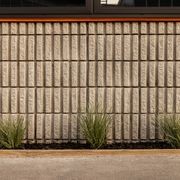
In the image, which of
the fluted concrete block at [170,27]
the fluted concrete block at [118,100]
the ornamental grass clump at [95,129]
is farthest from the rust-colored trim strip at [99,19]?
the ornamental grass clump at [95,129]

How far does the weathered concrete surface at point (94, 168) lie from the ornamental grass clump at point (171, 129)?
352 millimetres

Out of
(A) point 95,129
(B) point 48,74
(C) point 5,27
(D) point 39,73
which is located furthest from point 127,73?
(C) point 5,27

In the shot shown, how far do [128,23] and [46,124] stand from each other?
5.72 feet

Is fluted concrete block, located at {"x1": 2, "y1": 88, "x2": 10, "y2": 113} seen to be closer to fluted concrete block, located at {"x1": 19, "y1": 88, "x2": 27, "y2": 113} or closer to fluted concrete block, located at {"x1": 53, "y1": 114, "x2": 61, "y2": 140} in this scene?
fluted concrete block, located at {"x1": 19, "y1": 88, "x2": 27, "y2": 113}

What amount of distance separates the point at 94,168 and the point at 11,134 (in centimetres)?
137

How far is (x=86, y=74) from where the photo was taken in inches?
334

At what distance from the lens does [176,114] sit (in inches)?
334

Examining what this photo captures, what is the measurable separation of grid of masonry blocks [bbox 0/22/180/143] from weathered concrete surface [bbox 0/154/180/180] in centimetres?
91

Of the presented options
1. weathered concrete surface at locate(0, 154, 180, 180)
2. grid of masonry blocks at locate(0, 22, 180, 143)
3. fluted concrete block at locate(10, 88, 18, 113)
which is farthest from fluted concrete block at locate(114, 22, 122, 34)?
weathered concrete surface at locate(0, 154, 180, 180)

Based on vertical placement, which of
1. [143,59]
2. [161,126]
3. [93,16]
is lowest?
[161,126]

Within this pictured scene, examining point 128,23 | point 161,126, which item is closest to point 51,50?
point 128,23

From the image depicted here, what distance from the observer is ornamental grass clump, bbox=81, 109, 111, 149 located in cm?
809

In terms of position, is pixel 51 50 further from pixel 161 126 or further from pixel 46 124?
pixel 161 126

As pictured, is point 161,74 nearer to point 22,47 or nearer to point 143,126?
point 143,126
